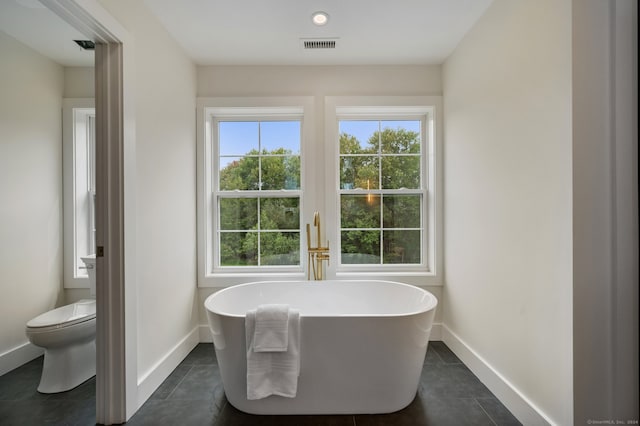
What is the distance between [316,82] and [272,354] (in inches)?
89.3

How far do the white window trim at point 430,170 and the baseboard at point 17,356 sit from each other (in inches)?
96.4

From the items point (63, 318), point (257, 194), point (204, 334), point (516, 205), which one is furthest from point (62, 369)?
point (516, 205)

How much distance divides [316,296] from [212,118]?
1957 millimetres

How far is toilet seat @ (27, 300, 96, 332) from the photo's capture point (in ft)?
6.39

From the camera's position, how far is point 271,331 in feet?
5.46

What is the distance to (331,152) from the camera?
9.25 feet

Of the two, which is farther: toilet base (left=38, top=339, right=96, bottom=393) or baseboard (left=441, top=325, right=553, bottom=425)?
toilet base (left=38, top=339, right=96, bottom=393)

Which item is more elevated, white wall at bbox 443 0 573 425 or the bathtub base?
white wall at bbox 443 0 573 425

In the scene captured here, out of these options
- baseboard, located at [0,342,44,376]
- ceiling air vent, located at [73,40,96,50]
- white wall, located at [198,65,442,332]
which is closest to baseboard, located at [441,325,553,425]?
white wall, located at [198,65,442,332]

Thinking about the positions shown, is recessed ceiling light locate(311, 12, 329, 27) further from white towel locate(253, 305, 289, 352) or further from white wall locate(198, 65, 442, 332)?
white towel locate(253, 305, 289, 352)

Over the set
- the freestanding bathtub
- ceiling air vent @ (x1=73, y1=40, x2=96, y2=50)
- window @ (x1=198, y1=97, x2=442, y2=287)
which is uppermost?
ceiling air vent @ (x1=73, y1=40, x2=96, y2=50)

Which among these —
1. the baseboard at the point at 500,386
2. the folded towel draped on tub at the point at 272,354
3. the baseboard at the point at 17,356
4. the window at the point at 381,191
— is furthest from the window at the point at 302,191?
the baseboard at the point at 17,356

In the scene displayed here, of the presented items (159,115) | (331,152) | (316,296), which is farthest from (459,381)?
(159,115)

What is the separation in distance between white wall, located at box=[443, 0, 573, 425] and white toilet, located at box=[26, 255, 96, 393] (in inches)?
108
